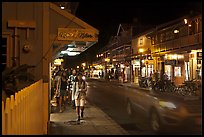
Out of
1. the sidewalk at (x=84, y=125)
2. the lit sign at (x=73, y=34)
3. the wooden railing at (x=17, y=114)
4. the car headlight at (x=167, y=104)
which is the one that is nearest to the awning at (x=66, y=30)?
the lit sign at (x=73, y=34)

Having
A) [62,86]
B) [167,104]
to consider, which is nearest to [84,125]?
[167,104]

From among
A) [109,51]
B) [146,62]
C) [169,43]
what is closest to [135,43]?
[146,62]

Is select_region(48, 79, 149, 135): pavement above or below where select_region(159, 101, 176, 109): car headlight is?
below

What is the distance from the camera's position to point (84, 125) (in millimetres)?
10281

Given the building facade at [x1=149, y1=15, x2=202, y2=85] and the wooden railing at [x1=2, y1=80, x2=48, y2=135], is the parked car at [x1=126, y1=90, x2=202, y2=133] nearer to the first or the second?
the wooden railing at [x1=2, y1=80, x2=48, y2=135]

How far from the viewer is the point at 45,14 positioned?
8.77 meters

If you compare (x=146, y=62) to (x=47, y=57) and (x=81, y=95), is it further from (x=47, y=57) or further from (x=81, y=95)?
(x=47, y=57)

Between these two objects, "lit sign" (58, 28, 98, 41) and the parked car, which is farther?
the parked car

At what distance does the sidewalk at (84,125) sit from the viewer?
910 cm

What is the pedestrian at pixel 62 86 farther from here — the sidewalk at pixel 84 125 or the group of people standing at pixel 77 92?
the sidewalk at pixel 84 125

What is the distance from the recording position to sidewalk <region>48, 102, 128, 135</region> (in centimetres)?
910

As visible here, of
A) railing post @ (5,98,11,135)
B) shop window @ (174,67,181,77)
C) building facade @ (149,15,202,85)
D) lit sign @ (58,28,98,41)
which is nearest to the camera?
railing post @ (5,98,11,135)

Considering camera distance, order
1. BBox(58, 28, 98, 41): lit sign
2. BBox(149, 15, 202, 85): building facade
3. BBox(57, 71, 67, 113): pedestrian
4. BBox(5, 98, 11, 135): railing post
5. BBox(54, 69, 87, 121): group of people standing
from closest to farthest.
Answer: BBox(5, 98, 11, 135): railing post < BBox(58, 28, 98, 41): lit sign < BBox(54, 69, 87, 121): group of people standing < BBox(57, 71, 67, 113): pedestrian < BBox(149, 15, 202, 85): building facade

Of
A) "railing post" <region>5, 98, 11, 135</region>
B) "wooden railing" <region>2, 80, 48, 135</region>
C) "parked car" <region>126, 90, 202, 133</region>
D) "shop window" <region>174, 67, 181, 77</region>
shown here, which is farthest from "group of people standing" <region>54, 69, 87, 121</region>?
"shop window" <region>174, 67, 181, 77</region>
